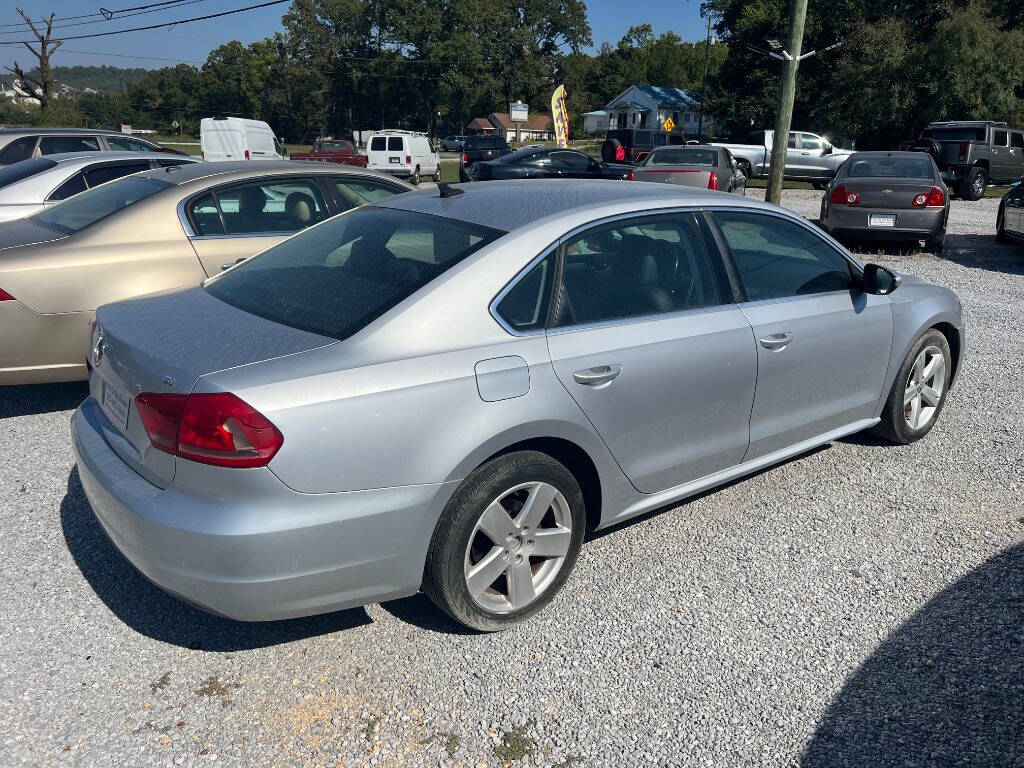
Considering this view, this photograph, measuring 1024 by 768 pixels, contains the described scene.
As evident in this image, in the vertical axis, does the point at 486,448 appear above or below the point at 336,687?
above

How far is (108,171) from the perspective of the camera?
26.2 ft

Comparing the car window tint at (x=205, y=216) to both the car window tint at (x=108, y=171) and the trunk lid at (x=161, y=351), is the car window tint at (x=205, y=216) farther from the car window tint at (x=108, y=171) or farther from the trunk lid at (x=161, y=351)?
the car window tint at (x=108, y=171)

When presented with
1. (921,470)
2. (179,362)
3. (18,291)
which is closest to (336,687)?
(179,362)

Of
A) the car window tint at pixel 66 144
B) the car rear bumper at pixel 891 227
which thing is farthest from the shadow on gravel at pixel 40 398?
the car rear bumper at pixel 891 227

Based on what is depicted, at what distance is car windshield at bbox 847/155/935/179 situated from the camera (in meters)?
12.7

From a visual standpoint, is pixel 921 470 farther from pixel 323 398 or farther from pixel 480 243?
pixel 323 398

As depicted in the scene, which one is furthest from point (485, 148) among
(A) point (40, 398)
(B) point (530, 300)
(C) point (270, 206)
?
(B) point (530, 300)

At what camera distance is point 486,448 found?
9.20ft

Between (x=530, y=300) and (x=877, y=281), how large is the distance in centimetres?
216

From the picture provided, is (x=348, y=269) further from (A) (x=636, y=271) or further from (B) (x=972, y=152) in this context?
(B) (x=972, y=152)

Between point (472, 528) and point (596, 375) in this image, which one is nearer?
point (472, 528)

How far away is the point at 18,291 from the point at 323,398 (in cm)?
301

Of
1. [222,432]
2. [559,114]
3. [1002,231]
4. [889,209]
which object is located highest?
[559,114]

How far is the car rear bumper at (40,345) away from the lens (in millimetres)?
4594
